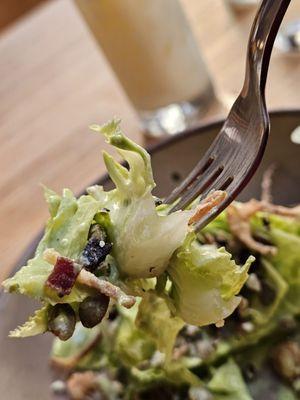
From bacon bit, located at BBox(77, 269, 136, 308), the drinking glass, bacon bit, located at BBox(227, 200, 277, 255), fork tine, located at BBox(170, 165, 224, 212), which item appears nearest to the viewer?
bacon bit, located at BBox(77, 269, 136, 308)

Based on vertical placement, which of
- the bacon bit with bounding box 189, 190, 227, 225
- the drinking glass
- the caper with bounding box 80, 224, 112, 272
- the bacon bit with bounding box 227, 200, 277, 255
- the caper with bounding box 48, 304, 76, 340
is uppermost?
the caper with bounding box 80, 224, 112, 272

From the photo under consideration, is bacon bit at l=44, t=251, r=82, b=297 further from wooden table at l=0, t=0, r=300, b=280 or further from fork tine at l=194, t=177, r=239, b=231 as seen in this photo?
wooden table at l=0, t=0, r=300, b=280

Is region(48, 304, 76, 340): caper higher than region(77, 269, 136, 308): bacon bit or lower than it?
lower

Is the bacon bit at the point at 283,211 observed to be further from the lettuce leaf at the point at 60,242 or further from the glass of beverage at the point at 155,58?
the glass of beverage at the point at 155,58

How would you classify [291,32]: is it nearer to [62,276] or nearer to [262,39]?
[262,39]

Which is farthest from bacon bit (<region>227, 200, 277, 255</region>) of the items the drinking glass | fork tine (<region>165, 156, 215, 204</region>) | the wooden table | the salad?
the drinking glass

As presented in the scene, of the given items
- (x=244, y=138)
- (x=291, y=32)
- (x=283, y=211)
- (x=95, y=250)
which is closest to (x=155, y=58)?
(x=291, y=32)

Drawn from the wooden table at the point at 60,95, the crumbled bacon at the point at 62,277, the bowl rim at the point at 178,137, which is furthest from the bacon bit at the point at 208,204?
the wooden table at the point at 60,95
